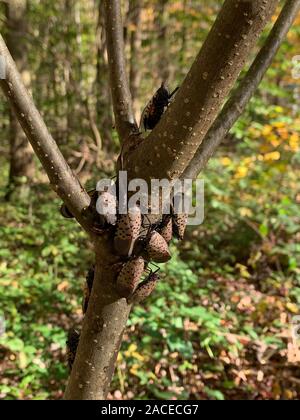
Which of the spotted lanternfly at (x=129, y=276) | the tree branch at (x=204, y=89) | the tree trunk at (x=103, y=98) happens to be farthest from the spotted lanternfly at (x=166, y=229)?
the tree trunk at (x=103, y=98)

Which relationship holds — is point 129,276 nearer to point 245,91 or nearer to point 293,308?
point 245,91

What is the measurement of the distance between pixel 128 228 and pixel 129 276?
0.14 meters

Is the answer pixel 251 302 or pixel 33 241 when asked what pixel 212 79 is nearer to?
pixel 251 302

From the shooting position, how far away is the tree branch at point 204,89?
859mm

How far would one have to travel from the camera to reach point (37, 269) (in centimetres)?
478

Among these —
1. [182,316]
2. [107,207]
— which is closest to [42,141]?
[107,207]

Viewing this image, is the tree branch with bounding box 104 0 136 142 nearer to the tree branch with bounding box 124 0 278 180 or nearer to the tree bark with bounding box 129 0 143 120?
the tree branch with bounding box 124 0 278 180

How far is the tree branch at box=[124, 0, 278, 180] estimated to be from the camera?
33.8 inches

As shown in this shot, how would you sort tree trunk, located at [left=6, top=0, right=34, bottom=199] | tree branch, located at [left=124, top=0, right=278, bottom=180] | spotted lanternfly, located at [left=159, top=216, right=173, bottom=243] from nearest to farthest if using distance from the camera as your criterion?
tree branch, located at [left=124, top=0, right=278, bottom=180], spotted lanternfly, located at [left=159, top=216, right=173, bottom=243], tree trunk, located at [left=6, top=0, right=34, bottom=199]

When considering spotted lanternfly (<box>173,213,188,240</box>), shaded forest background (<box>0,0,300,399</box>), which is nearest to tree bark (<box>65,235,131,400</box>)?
spotted lanternfly (<box>173,213,188,240</box>)

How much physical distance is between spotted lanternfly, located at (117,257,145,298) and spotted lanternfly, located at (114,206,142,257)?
0.06 meters

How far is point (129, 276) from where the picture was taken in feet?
3.89

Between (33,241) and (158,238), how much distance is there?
4197 millimetres

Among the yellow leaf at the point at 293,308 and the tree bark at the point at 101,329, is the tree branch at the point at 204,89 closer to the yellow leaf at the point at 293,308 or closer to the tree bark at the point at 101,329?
the tree bark at the point at 101,329
